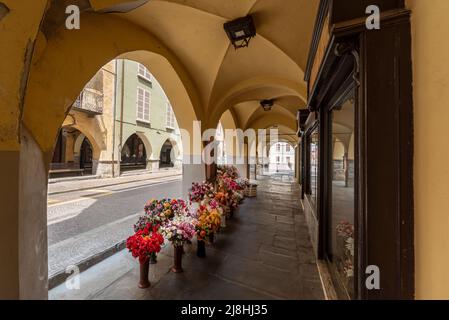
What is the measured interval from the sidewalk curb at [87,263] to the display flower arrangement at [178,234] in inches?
44.2

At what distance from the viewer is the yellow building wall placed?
2.38 feet

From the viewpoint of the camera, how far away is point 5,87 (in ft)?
3.00

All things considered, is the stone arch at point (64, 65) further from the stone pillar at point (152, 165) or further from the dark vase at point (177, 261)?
the stone pillar at point (152, 165)

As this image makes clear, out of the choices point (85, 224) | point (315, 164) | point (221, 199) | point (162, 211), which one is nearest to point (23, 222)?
point (162, 211)

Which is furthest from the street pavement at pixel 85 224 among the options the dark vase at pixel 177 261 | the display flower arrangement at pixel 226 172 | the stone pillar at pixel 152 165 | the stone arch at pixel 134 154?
the stone arch at pixel 134 154

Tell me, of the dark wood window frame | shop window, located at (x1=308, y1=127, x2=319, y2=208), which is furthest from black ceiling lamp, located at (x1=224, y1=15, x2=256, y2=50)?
the dark wood window frame

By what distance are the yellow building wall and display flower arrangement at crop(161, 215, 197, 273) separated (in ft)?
6.78

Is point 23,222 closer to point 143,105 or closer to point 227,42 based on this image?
point 227,42

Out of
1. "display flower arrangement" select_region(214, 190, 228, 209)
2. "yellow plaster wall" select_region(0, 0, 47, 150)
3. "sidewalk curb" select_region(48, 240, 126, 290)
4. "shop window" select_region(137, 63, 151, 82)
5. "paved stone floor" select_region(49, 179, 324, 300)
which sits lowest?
"paved stone floor" select_region(49, 179, 324, 300)

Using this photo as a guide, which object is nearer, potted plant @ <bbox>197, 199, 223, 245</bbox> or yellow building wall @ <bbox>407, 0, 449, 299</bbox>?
yellow building wall @ <bbox>407, 0, 449, 299</bbox>

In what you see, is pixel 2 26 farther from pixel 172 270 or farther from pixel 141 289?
pixel 172 270

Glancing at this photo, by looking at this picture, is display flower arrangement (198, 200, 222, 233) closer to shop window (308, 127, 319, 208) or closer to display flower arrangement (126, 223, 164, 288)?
display flower arrangement (126, 223, 164, 288)

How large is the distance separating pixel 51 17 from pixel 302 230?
4.54 meters
